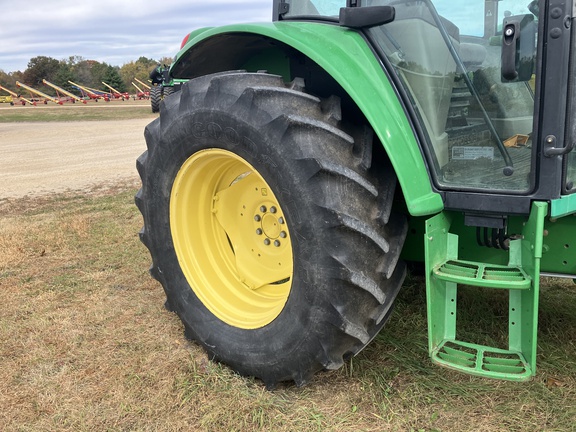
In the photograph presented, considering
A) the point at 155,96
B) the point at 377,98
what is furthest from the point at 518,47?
the point at 155,96

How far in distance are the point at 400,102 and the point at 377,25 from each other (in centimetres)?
33

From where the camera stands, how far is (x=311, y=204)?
208 centimetres

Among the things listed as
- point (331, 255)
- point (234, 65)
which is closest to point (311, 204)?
point (331, 255)

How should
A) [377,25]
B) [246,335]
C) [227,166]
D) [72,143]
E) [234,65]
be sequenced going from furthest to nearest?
[72,143] < [234,65] < [227,166] < [246,335] < [377,25]

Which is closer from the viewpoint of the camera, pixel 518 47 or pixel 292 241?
pixel 518 47

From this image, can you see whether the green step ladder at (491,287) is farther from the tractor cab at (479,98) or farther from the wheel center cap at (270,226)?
the wheel center cap at (270,226)

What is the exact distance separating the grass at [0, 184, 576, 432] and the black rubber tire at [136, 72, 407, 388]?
20 cm

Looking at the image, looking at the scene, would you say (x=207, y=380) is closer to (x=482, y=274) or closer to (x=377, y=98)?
(x=482, y=274)

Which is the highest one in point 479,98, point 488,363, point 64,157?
point 479,98

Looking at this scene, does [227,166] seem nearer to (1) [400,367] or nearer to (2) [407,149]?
(2) [407,149]

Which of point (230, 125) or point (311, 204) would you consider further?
point (230, 125)

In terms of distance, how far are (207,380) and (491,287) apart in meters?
1.26

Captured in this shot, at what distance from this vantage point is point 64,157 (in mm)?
10602

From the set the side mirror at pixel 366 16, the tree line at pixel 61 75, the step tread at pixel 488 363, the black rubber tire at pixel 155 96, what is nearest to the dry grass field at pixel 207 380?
the step tread at pixel 488 363
